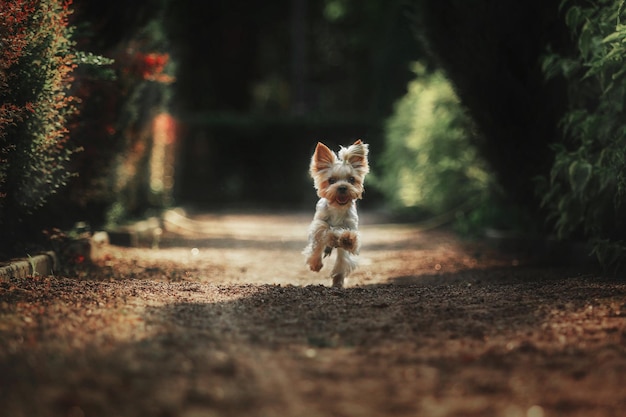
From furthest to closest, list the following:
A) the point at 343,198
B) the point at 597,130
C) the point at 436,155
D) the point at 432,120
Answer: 1. the point at 432,120
2. the point at 436,155
3. the point at 597,130
4. the point at 343,198

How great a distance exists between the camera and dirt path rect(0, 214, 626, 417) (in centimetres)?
375

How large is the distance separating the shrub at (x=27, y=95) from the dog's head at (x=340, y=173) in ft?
8.27

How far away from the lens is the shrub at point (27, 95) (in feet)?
23.0

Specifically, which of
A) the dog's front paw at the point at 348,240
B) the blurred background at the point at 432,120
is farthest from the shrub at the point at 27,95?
the dog's front paw at the point at 348,240

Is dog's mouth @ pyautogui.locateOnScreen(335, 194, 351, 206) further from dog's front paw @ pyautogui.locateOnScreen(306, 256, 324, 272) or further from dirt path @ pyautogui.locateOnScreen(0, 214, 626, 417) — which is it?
dirt path @ pyautogui.locateOnScreen(0, 214, 626, 417)

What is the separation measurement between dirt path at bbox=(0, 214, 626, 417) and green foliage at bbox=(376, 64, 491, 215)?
681 cm

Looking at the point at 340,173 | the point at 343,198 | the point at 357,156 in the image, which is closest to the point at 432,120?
the point at 357,156

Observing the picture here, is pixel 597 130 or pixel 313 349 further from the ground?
pixel 597 130

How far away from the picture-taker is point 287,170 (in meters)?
27.6

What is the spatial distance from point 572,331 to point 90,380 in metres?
3.03

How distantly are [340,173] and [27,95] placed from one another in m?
3.06

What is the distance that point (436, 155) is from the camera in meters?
16.5

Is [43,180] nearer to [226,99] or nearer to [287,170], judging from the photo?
[287,170]

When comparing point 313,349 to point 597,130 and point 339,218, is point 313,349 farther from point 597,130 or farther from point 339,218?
point 597,130
